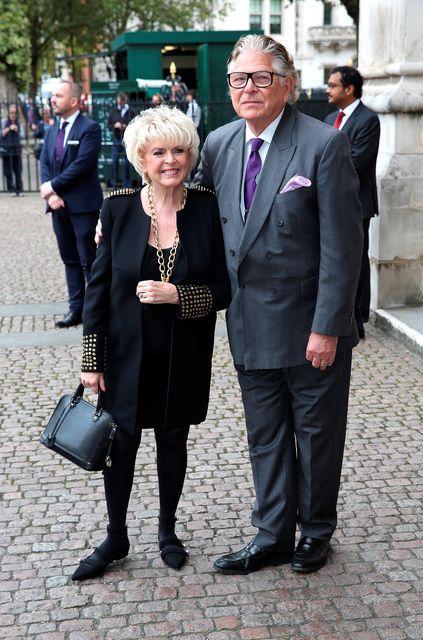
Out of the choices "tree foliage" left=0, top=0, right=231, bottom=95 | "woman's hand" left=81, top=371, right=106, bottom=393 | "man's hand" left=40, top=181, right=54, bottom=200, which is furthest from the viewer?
"tree foliage" left=0, top=0, right=231, bottom=95

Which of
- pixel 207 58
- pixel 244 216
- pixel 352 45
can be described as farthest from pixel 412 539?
pixel 352 45

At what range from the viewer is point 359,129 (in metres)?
7.03

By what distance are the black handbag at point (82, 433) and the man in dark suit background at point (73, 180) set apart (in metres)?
4.50

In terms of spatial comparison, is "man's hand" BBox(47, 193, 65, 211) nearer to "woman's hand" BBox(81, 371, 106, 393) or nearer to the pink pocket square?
"woman's hand" BBox(81, 371, 106, 393)

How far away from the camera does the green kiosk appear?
18.6 m

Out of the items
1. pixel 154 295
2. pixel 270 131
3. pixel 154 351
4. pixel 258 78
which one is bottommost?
pixel 154 351

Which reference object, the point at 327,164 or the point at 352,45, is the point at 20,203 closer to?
the point at 327,164

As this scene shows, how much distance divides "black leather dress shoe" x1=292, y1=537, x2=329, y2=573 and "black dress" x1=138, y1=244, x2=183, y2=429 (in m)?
0.71

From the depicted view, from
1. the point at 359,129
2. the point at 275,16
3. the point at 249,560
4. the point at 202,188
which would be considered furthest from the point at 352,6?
the point at 275,16

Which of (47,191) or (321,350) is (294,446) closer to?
(321,350)

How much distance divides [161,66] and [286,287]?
18.8 metres

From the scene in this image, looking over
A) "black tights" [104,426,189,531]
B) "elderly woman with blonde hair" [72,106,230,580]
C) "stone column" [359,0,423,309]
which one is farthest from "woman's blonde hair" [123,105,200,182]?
"stone column" [359,0,423,309]

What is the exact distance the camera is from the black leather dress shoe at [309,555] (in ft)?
12.4

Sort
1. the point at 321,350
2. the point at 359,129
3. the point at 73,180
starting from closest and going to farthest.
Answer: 1. the point at 321,350
2. the point at 359,129
3. the point at 73,180
